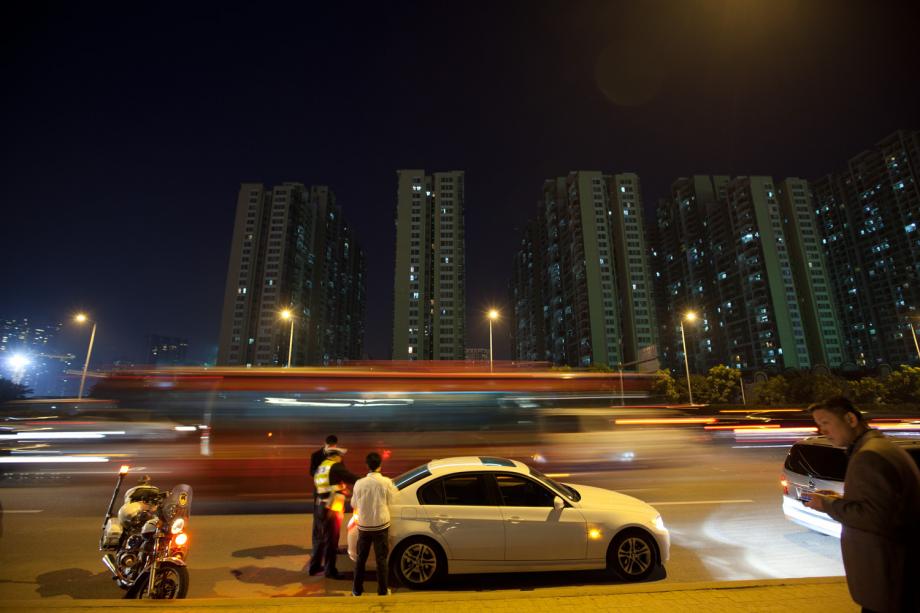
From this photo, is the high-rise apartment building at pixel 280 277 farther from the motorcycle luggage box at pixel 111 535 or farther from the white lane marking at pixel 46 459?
the motorcycle luggage box at pixel 111 535

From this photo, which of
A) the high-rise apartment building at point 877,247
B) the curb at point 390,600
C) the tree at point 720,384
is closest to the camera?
the curb at point 390,600

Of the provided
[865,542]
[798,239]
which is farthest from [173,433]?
[798,239]

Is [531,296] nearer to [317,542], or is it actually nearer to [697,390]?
[697,390]

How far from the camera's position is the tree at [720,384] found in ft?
168

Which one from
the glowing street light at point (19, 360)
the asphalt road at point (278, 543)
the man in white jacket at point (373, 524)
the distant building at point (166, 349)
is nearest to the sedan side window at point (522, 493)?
the asphalt road at point (278, 543)

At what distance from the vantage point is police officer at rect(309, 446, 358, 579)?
18.9ft

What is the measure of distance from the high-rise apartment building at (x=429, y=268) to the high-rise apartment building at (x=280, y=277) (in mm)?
25726

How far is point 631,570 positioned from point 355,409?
6.82 metres

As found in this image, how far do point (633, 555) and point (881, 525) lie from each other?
3.62 meters

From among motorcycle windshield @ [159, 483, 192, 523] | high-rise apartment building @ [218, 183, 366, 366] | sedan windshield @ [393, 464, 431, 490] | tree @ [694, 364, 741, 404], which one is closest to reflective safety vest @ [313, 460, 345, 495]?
sedan windshield @ [393, 464, 431, 490]

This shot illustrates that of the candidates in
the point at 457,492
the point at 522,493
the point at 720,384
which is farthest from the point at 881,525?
the point at 720,384

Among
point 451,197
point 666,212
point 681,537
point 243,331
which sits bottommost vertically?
point 681,537

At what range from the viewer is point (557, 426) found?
36.7 ft

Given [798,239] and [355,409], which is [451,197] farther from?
[355,409]
